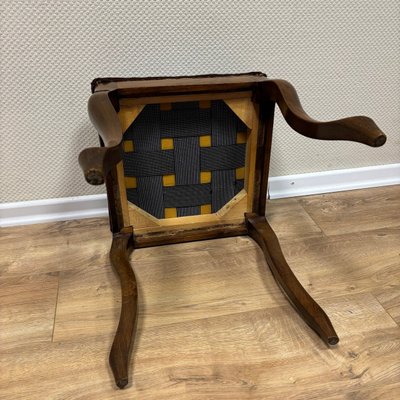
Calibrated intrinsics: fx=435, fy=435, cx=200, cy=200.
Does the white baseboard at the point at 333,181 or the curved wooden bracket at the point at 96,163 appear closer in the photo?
the curved wooden bracket at the point at 96,163

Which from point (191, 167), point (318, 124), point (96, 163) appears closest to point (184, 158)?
point (191, 167)

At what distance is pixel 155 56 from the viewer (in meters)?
1.14

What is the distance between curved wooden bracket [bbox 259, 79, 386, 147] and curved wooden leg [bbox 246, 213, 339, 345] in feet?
1.13

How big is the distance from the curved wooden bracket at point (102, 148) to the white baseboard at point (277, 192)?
502mm

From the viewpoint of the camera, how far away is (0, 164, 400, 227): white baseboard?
1283 mm

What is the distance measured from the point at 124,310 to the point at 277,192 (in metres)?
0.70

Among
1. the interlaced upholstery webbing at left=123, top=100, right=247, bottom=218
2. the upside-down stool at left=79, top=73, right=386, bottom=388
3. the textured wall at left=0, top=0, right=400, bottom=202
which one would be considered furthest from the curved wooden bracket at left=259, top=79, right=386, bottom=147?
the textured wall at left=0, top=0, right=400, bottom=202

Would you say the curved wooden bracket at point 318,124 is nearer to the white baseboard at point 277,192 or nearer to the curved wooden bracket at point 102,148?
the curved wooden bracket at point 102,148

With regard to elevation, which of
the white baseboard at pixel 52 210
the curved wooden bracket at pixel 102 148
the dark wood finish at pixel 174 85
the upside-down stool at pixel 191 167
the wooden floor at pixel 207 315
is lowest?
the wooden floor at pixel 207 315

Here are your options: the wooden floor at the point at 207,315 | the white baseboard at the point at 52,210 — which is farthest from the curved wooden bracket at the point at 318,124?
the white baseboard at the point at 52,210

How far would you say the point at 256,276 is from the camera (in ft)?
3.52

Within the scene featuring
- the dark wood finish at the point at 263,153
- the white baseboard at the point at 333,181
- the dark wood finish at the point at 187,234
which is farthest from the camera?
the white baseboard at the point at 333,181

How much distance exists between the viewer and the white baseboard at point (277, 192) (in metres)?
1.28

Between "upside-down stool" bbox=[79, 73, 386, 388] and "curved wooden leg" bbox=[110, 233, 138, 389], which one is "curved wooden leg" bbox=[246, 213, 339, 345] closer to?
"upside-down stool" bbox=[79, 73, 386, 388]
